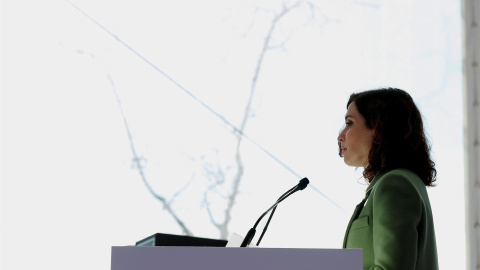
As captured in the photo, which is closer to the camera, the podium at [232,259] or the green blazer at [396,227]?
the podium at [232,259]

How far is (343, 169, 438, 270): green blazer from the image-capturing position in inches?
46.0

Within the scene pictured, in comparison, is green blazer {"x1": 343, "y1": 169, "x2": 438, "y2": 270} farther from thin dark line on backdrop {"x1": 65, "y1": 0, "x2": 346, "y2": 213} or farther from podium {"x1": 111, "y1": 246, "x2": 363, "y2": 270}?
thin dark line on backdrop {"x1": 65, "y1": 0, "x2": 346, "y2": 213}

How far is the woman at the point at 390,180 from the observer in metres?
1.18

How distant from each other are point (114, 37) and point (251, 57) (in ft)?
2.68

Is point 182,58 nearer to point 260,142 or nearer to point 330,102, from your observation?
point 260,142

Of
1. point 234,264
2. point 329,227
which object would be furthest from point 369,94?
point 329,227

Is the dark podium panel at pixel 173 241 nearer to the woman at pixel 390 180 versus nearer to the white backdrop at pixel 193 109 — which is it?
the woman at pixel 390 180

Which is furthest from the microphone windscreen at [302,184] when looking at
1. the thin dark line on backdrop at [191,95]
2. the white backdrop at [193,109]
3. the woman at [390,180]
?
the thin dark line on backdrop at [191,95]

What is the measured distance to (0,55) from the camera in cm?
356

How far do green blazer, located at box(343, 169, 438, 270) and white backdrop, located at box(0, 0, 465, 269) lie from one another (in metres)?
2.32

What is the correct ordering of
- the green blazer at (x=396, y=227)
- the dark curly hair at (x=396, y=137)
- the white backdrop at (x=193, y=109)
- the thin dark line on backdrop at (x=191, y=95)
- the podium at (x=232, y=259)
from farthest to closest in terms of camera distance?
the thin dark line on backdrop at (x=191, y=95) → the white backdrop at (x=193, y=109) → the dark curly hair at (x=396, y=137) → the green blazer at (x=396, y=227) → the podium at (x=232, y=259)

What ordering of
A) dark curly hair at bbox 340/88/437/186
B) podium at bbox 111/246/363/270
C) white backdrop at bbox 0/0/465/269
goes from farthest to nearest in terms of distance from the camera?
white backdrop at bbox 0/0/465/269, dark curly hair at bbox 340/88/437/186, podium at bbox 111/246/363/270

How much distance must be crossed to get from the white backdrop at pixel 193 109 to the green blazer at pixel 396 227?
2320 mm

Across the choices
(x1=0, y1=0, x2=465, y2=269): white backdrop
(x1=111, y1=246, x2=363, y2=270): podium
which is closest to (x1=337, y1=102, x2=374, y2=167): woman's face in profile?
(x1=111, y1=246, x2=363, y2=270): podium
